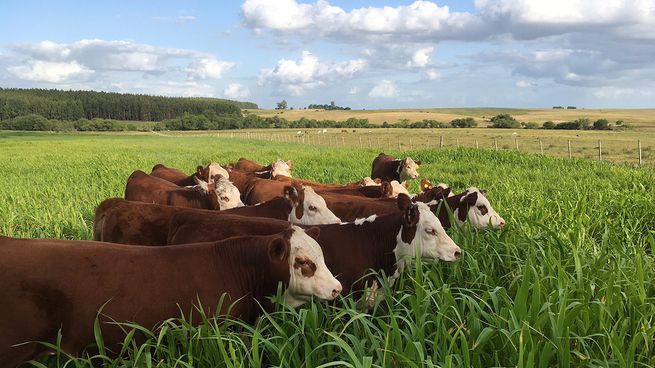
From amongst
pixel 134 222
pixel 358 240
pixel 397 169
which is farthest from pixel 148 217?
pixel 397 169

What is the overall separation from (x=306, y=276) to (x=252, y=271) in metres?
0.49

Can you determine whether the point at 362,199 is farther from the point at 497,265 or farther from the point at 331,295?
the point at 331,295

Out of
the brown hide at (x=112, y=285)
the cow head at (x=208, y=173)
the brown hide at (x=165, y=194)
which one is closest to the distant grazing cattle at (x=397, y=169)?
the cow head at (x=208, y=173)

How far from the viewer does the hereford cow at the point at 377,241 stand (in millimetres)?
5250

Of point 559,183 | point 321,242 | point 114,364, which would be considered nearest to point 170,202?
point 321,242

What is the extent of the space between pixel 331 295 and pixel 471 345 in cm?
137

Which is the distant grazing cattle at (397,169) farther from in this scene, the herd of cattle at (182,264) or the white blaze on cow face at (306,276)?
the white blaze on cow face at (306,276)

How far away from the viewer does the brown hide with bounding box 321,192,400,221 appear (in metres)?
7.44

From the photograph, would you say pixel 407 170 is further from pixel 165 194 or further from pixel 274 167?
pixel 165 194

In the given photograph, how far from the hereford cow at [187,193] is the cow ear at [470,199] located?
3.97 metres

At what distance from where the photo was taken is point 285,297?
4.57 metres

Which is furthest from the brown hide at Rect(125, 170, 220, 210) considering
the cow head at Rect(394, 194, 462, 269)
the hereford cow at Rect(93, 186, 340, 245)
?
the cow head at Rect(394, 194, 462, 269)

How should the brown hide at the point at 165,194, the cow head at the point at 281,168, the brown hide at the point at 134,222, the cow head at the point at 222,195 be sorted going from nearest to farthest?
the brown hide at the point at 134,222, the cow head at the point at 222,195, the brown hide at the point at 165,194, the cow head at the point at 281,168

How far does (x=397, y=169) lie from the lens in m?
14.8
